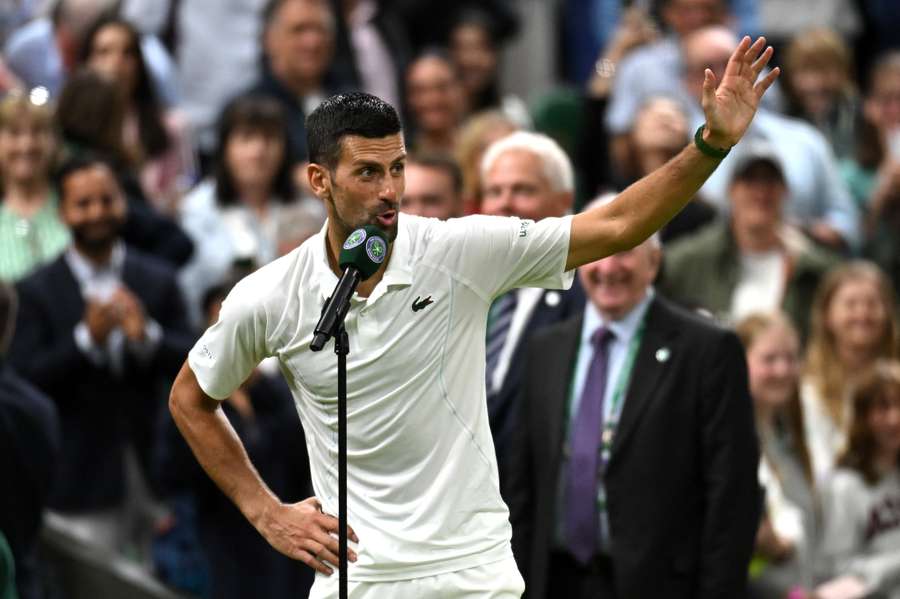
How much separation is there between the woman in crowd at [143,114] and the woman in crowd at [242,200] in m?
0.55

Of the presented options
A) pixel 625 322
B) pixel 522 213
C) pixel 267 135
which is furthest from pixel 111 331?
pixel 625 322

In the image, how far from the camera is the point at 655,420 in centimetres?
627

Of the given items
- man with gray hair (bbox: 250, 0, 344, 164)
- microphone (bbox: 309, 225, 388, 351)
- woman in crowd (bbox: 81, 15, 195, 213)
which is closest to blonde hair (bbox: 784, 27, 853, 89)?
man with gray hair (bbox: 250, 0, 344, 164)

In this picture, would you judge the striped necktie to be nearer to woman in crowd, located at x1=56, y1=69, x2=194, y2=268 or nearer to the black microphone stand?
the black microphone stand

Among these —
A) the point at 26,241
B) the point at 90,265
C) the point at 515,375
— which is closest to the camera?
the point at 515,375

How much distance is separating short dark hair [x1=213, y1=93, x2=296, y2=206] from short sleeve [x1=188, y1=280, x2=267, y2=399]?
14.8ft

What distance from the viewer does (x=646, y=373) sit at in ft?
20.9

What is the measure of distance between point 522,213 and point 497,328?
0.43 m

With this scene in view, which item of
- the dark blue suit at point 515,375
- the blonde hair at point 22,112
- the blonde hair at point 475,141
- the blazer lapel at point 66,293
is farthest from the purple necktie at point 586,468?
the blonde hair at point 22,112

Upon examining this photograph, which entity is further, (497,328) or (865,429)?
(865,429)

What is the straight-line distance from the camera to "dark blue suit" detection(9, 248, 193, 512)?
8328mm

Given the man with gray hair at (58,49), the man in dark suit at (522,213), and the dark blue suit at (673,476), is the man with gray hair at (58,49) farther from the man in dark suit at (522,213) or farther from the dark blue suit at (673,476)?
the dark blue suit at (673,476)

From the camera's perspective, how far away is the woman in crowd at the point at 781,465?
26.2 ft

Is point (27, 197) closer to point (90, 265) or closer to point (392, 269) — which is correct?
point (90, 265)
